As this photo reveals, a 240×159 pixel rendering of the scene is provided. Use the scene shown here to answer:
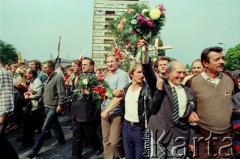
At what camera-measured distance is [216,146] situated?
11.0ft

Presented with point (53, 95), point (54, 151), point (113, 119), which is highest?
point (53, 95)

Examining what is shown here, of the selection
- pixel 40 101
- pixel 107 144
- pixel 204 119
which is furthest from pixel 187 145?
pixel 40 101

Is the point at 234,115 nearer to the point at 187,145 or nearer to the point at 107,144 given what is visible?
the point at 187,145

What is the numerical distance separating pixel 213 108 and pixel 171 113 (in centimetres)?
55

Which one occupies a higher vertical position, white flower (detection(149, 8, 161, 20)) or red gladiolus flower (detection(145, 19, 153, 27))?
white flower (detection(149, 8, 161, 20))

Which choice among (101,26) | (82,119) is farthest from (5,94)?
(101,26)

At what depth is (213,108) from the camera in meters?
3.28

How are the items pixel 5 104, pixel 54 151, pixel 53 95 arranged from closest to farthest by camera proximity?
pixel 5 104 → pixel 53 95 → pixel 54 151

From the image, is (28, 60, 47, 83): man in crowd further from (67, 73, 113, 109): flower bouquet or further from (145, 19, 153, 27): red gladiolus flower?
(145, 19, 153, 27): red gladiolus flower

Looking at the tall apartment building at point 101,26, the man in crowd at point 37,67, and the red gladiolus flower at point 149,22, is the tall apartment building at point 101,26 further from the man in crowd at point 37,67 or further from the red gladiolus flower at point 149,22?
the red gladiolus flower at point 149,22

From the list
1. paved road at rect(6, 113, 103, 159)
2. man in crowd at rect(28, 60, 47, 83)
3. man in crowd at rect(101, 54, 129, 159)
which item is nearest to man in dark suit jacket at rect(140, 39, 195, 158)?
man in crowd at rect(101, 54, 129, 159)

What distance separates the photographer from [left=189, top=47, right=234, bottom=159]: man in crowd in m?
3.29

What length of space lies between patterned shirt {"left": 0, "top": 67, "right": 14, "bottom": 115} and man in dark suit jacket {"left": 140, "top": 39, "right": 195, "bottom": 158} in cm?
203

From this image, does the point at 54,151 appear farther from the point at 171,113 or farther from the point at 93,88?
the point at 171,113
